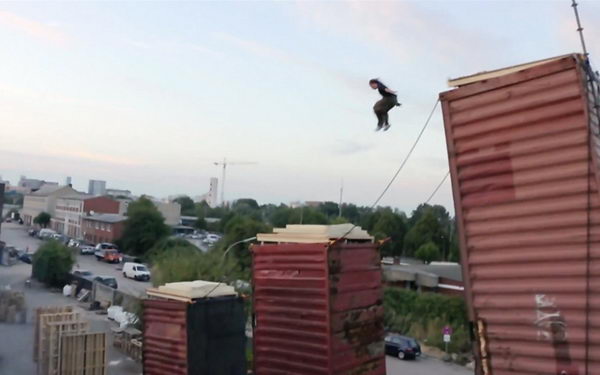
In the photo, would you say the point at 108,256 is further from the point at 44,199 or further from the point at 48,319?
the point at 44,199

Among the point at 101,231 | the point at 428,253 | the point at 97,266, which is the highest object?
the point at 101,231

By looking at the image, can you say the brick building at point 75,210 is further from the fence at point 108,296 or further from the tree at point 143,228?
the fence at point 108,296

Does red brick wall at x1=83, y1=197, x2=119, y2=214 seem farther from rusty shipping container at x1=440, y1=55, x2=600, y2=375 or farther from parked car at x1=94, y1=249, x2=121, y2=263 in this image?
rusty shipping container at x1=440, y1=55, x2=600, y2=375

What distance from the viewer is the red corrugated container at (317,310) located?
268 inches

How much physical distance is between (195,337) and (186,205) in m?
107

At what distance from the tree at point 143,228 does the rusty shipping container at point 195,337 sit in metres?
40.6

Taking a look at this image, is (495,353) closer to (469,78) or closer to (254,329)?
(469,78)

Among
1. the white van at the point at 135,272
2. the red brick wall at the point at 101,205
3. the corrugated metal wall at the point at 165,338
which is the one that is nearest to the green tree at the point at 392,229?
the white van at the point at 135,272

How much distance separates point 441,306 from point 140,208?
3237 centimetres

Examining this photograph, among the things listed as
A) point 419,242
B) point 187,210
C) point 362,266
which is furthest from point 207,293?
point 187,210

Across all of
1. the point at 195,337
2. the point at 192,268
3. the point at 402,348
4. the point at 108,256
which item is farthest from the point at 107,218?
the point at 195,337

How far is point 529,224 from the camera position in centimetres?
415

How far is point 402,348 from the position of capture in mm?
21016

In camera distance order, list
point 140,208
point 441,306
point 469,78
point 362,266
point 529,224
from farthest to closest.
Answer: point 140,208, point 441,306, point 362,266, point 469,78, point 529,224
